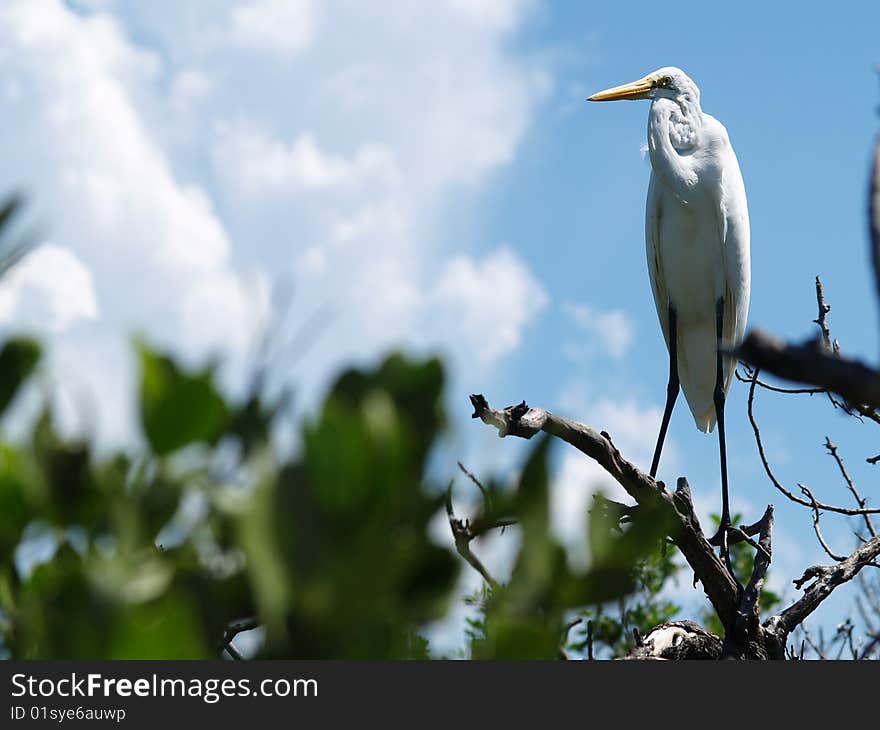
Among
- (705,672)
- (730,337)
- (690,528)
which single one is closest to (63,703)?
(705,672)

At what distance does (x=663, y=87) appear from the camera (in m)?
5.90

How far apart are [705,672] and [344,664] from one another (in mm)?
443

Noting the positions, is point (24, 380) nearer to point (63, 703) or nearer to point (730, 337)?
point (63, 703)

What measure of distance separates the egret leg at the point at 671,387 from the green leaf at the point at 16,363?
4272 millimetres

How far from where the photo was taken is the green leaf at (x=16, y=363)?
26.8 inches

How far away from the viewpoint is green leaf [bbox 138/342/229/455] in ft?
1.91

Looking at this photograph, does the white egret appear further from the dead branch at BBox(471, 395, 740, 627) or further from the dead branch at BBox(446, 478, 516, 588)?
the dead branch at BBox(446, 478, 516, 588)

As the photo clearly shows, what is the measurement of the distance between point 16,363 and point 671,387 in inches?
196

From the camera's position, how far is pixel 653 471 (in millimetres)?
4754

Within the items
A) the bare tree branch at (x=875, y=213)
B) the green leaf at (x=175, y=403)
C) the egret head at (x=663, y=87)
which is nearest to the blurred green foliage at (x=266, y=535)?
the green leaf at (x=175, y=403)

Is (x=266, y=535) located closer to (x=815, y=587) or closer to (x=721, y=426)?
(x=815, y=587)

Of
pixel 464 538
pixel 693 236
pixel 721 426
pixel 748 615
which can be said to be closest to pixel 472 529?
pixel 464 538

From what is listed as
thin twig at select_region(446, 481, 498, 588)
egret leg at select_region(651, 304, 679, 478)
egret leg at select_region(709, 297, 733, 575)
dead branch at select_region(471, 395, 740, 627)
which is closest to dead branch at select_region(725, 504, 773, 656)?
dead branch at select_region(471, 395, 740, 627)

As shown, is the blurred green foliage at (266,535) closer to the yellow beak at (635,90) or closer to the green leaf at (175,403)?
the green leaf at (175,403)
